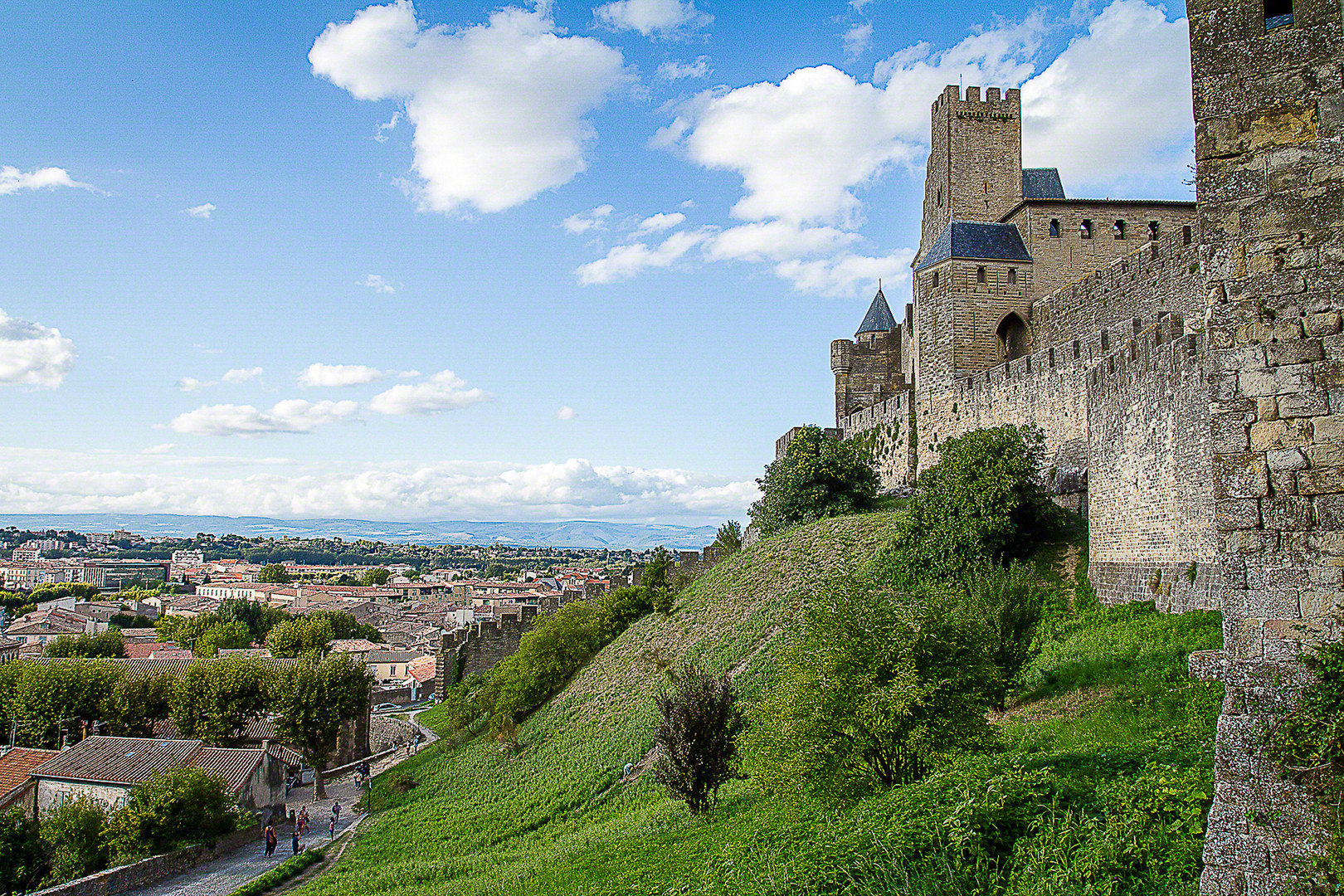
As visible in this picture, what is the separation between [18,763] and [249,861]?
1512cm

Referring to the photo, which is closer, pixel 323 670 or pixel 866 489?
pixel 866 489

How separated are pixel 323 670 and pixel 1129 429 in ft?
117

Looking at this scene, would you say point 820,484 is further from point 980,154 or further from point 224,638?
point 224,638

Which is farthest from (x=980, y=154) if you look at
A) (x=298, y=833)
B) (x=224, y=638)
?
(x=224, y=638)

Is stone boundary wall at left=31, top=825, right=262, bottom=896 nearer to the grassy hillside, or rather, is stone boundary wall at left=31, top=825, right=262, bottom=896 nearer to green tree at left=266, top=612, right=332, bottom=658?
the grassy hillside

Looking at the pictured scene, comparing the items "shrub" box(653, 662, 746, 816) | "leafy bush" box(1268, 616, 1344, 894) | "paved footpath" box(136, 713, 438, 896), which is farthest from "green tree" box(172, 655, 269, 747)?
"leafy bush" box(1268, 616, 1344, 894)

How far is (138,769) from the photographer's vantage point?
32812 mm

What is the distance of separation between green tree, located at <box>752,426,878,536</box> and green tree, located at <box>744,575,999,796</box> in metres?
23.7

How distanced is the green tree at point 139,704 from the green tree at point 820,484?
1195 inches

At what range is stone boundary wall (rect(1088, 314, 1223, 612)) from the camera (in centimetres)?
1584

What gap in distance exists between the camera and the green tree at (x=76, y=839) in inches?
1118

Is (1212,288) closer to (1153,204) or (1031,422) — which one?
(1031,422)

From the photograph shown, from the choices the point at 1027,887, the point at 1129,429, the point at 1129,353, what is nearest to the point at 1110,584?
the point at 1129,429

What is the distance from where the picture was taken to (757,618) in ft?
89.3
